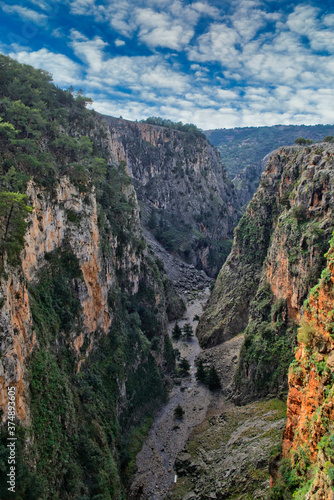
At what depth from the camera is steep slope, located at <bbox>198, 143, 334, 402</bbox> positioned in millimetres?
47000

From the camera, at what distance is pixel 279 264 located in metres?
54.5

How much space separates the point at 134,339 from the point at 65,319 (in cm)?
1945

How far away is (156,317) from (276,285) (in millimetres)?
25182

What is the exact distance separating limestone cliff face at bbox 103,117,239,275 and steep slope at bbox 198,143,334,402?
59.2 m

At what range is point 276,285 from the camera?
180ft

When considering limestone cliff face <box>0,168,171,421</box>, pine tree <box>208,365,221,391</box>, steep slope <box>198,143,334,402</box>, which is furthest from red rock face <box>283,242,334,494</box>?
pine tree <box>208,365,221,391</box>

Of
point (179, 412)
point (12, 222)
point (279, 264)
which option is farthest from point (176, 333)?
point (12, 222)

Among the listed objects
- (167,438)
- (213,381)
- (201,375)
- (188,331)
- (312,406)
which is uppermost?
(312,406)

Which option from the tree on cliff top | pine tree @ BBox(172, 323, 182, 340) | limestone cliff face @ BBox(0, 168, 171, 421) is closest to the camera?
limestone cliff face @ BBox(0, 168, 171, 421)

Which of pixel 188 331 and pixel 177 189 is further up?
pixel 177 189

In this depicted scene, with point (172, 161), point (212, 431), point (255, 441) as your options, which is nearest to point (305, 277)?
point (255, 441)

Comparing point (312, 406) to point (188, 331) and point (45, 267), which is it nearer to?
point (45, 267)

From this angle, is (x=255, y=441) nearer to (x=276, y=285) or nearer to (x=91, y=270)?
(x=276, y=285)

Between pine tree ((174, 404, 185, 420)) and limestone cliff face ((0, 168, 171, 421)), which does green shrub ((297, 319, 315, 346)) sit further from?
pine tree ((174, 404, 185, 420))
